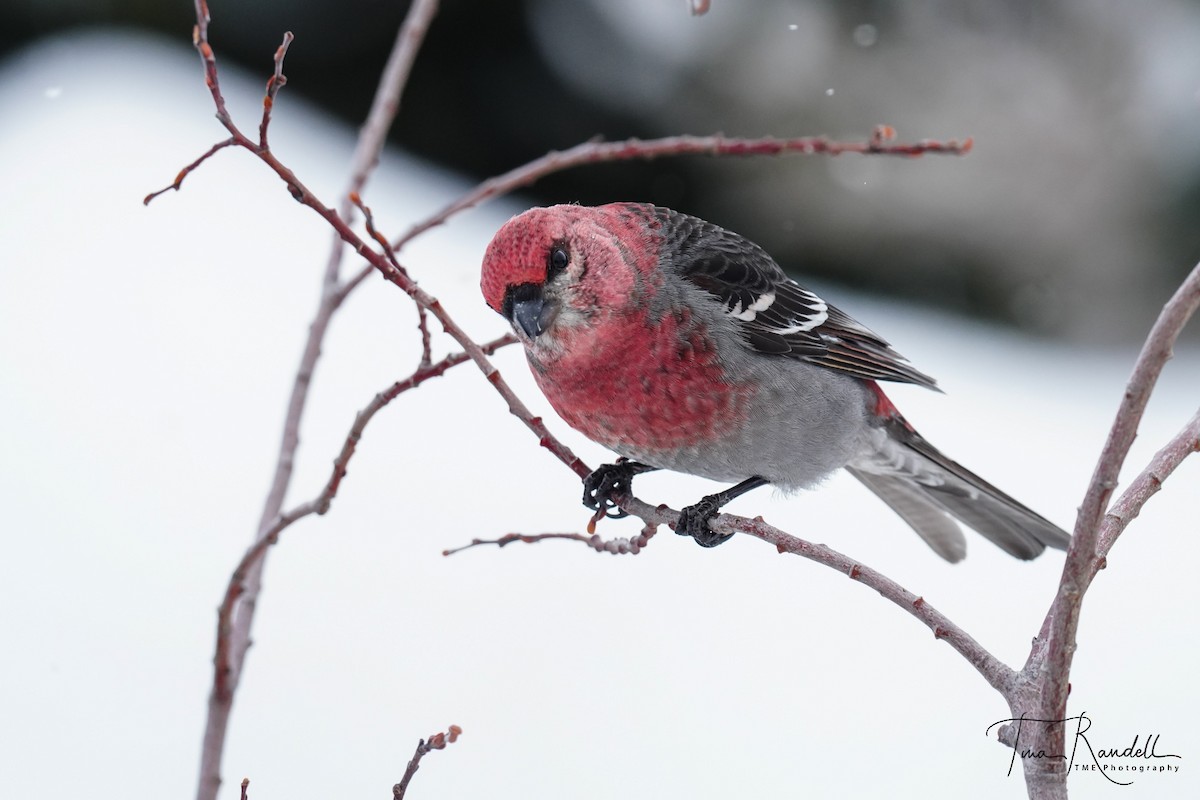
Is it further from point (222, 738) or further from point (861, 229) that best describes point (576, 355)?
point (861, 229)

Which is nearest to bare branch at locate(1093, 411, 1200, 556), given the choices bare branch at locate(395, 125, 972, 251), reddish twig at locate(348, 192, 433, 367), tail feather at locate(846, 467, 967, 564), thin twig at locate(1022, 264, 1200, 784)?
thin twig at locate(1022, 264, 1200, 784)

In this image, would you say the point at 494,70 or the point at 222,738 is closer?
the point at 222,738

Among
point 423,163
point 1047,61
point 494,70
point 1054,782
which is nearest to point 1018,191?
point 1047,61

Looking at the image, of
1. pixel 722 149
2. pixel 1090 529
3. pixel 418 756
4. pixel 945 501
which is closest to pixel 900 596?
pixel 1090 529

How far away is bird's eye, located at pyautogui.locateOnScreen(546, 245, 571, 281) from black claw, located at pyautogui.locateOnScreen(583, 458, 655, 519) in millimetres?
415

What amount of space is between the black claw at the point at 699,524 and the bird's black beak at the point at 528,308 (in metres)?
0.42

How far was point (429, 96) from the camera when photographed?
4.30 meters

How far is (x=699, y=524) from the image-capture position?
1.90 metres

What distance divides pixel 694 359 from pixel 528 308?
0.35m

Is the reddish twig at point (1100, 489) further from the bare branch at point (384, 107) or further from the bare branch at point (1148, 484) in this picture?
the bare branch at point (384, 107)

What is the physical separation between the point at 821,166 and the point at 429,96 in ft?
5.23

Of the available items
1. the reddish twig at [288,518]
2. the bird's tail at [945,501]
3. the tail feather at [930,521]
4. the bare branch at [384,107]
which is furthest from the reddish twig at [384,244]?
the tail feather at [930,521]

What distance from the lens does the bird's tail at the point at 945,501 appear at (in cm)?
233

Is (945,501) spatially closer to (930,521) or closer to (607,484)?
(930,521)
